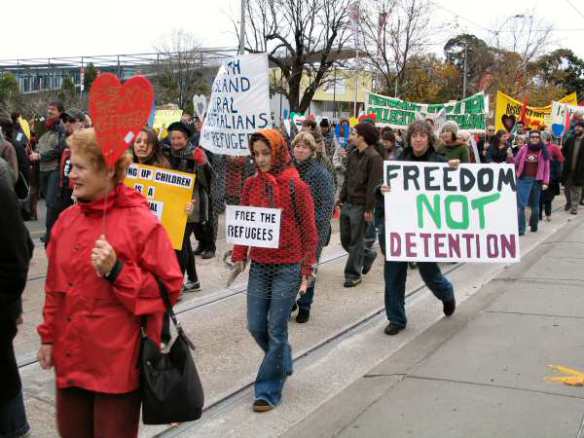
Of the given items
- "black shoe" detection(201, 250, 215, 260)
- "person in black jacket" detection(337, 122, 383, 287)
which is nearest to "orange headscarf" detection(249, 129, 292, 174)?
"person in black jacket" detection(337, 122, 383, 287)

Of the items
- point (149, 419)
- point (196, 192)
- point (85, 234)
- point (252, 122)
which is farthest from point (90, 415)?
point (196, 192)

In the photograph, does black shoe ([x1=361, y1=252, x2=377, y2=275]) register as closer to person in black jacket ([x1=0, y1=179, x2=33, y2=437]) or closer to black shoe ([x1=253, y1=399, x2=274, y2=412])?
black shoe ([x1=253, y1=399, x2=274, y2=412])

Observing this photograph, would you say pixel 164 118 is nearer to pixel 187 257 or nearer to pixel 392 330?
pixel 187 257

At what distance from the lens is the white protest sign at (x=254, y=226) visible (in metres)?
4.47

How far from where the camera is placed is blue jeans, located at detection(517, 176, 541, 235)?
11.7 metres

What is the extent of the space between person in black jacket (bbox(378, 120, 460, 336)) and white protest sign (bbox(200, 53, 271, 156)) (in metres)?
1.25

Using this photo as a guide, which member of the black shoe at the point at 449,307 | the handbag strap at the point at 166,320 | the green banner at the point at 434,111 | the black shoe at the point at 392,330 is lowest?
the black shoe at the point at 392,330

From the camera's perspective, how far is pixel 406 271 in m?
5.96

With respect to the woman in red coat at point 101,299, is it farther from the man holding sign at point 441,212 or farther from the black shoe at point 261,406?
the man holding sign at point 441,212

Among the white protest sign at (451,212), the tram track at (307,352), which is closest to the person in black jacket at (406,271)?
the white protest sign at (451,212)

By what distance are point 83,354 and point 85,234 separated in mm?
464

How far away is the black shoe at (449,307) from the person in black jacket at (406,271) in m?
0.14

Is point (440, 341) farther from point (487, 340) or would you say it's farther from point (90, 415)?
point (90, 415)

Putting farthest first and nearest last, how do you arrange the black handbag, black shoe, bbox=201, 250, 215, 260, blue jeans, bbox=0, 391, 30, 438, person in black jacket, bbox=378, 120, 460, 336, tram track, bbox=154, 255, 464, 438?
1. black shoe, bbox=201, 250, 215, 260
2. person in black jacket, bbox=378, 120, 460, 336
3. tram track, bbox=154, 255, 464, 438
4. blue jeans, bbox=0, 391, 30, 438
5. the black handbag
